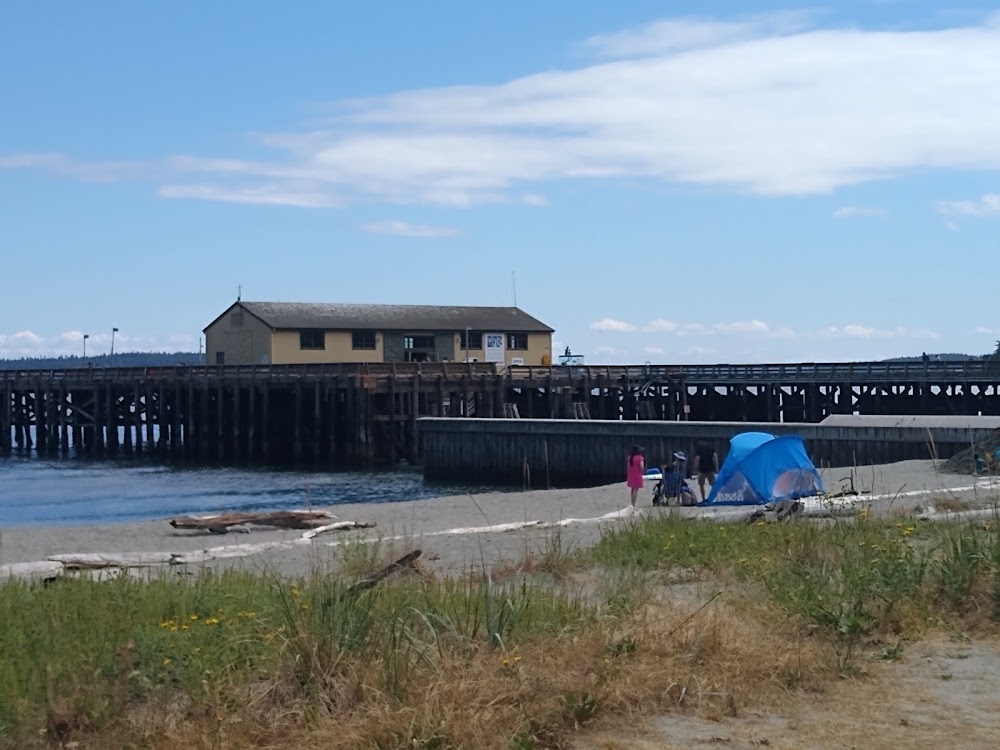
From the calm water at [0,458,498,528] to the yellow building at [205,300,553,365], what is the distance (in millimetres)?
11495

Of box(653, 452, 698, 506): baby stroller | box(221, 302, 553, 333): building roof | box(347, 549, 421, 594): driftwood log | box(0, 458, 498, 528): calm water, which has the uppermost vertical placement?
box(221, 302, 553, 333): building roof

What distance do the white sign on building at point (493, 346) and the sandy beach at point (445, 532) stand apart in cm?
3834

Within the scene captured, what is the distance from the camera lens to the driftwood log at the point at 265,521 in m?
19.7

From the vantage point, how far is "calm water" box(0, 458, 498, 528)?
34562 millimetres

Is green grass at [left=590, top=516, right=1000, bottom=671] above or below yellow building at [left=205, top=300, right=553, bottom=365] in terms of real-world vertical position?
below

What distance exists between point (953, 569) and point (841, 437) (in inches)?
1052

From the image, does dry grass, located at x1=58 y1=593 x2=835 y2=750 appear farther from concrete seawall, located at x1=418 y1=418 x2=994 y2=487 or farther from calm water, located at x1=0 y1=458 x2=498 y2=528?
calm water, located at x1=0 y1=458 x2=498 y2=528

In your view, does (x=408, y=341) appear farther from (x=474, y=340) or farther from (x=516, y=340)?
(x=516, y=340)

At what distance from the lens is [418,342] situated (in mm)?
66500

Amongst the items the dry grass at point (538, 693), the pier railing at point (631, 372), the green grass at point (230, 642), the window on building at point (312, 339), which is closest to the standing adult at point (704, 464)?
the green grass at point (230, 642)

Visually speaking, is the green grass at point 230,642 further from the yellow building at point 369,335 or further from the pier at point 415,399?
the yellow building at point 369,335

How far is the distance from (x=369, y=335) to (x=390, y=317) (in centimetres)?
236

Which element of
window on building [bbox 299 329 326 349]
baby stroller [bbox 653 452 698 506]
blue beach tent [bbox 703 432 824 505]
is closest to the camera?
blue beach tent [bbox 703 432 824 505]

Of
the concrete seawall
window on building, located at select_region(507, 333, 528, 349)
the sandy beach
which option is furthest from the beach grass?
window on building, located at select_region(507, 333, 528, 349)
